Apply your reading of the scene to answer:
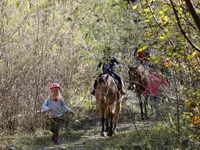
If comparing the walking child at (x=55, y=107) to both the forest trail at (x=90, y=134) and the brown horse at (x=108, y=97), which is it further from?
the brown horse at (x=108, y=97)

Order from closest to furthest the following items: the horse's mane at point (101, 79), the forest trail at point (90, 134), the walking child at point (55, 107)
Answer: the forest trail at point (90, 134), the walking child at point (55, 107), the horse's mane at point (101, 79)

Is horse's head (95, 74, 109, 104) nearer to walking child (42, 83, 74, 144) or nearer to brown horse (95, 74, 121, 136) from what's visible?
brown horse (95, 74, 121, 136)

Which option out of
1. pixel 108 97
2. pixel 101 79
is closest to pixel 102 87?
pixel 101 79

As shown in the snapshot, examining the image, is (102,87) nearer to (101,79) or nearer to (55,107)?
(101,79)

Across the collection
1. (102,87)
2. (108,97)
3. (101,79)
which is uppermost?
(101,79)

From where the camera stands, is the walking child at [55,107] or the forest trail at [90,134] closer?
the forest trail at [90,134]

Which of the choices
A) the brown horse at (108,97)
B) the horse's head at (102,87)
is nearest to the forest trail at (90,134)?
the brown horse at (108,97)

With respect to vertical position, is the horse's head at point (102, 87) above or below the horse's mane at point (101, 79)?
below

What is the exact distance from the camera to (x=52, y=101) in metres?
11.8

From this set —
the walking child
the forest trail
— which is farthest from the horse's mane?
the walking child

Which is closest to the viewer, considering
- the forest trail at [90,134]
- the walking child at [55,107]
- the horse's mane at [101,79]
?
the forest trail at [90,134]

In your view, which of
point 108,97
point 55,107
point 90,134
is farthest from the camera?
point 90,134

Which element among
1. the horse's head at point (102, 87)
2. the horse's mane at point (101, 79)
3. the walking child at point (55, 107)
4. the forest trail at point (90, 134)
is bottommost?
the forest trail at point (90, 134)

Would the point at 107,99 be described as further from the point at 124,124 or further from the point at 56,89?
the point at 124,124
